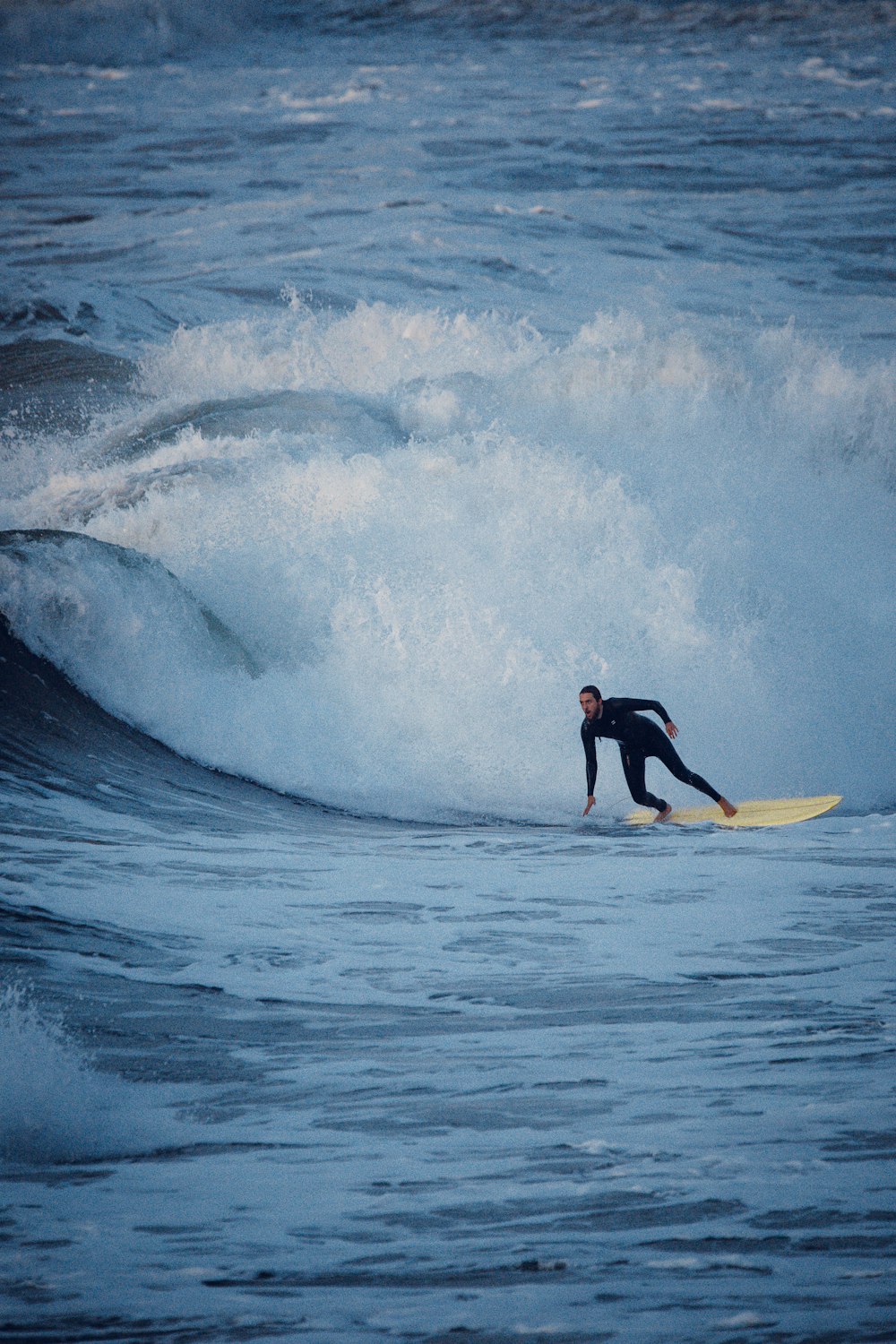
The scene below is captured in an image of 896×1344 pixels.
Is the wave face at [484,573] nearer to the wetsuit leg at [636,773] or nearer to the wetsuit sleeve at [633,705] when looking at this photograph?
the wetsuit leg at [636,773]

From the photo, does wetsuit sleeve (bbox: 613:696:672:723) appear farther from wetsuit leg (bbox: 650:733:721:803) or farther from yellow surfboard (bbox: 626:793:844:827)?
yellow surfboard (bbox: 626:793:844:827)

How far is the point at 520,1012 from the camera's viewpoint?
386 centimetres

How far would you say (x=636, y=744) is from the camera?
21.3 ft

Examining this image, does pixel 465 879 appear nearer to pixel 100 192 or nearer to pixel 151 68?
pixel 100 192

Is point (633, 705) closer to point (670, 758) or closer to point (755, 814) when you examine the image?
point (670, 758)

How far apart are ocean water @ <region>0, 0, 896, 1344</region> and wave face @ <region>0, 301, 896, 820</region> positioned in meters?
0.04

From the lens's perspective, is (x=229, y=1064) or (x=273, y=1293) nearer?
(x=273, y=1293)

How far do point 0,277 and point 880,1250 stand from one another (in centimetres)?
1658

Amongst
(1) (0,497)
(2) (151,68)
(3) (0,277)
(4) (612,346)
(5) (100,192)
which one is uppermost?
(2) (151,68)

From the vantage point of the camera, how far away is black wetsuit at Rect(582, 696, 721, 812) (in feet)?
20.9

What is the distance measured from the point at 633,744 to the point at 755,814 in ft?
2.49

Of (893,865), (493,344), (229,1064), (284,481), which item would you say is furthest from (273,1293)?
(493,344)

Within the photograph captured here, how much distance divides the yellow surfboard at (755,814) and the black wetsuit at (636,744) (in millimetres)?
105

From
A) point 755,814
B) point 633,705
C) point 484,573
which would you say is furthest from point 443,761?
point 755,814
